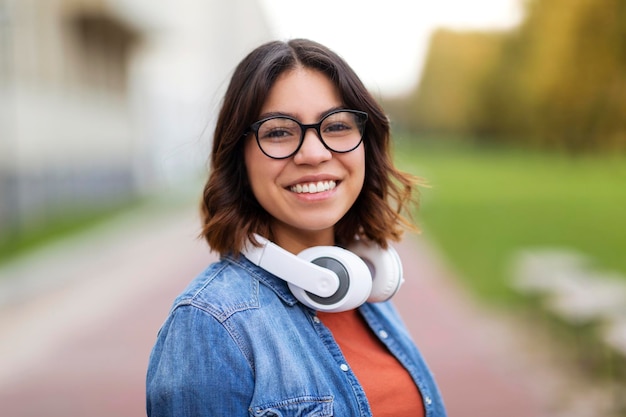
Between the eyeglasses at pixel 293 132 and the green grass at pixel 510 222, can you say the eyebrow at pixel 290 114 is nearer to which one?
the eyeglasses at pixel 293 132

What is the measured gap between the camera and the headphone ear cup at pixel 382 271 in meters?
2.19

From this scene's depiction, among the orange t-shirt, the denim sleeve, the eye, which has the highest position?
the eye

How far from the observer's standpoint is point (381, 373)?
6.80 feet

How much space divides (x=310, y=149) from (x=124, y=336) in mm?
6828

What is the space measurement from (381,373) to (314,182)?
1.78 ft

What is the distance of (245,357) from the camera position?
1769 mm

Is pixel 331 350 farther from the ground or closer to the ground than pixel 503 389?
farther from the ground

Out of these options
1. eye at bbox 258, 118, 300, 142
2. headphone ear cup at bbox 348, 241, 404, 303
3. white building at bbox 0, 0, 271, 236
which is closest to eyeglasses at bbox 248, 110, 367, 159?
eye at bbox 258, 118, 300, 142

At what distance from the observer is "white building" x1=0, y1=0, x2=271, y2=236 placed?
52.5 ft

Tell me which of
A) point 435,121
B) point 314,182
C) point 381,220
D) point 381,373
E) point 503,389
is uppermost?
point 314,182

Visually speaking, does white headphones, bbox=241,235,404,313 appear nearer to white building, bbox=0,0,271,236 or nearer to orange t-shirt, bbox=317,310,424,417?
orange t-shirt, bbox=317,310,424,417

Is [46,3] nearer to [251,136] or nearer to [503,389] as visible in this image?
[503,389]

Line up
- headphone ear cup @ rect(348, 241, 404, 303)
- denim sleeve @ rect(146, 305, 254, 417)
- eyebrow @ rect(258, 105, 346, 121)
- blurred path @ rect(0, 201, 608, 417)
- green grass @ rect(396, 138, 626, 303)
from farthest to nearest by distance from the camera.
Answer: green grass @ rect(396, 138, 626, 303) < blurred path @ rect(0, 201, 608, 417) < headphone ear cup @ rect(348, 241, 404, 303) < eyebrow @ rect(258, 105, 346, 121) < denim sleeve @ rect(146, 305, 254, 417)

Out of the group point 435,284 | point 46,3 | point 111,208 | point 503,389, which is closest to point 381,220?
point 503,389
